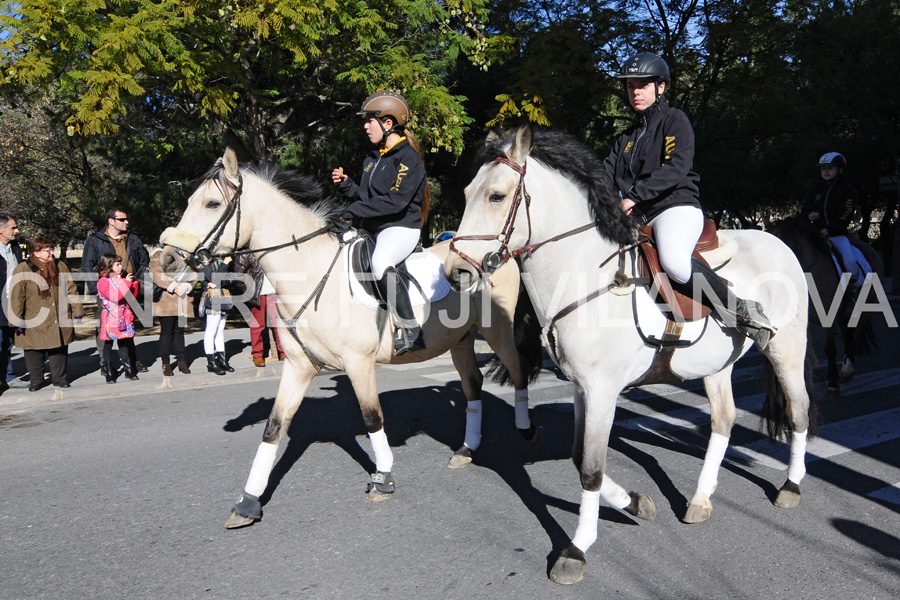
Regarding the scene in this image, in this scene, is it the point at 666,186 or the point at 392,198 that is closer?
the point at 666,186

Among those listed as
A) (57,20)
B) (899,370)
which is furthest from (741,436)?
(57,20)

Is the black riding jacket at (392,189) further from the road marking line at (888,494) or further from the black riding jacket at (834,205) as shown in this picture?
the black riding jacket at (834,205)

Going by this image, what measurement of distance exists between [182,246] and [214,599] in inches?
85.7

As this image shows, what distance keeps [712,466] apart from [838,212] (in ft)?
16.2

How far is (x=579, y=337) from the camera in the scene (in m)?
3.92

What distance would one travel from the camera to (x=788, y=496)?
471 centimetres

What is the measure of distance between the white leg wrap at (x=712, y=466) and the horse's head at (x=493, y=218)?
2.19m

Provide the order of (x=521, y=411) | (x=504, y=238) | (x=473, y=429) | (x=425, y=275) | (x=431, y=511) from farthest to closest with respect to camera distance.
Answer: (x=521, y=411)
(x=473, y=429)
(x=425, y=275)
(x=431, y=511)
(x=504, y=238)

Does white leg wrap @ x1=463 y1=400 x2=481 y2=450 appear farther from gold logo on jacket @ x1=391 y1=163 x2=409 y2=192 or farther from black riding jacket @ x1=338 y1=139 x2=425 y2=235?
gold logo on jacket @ x1=391 y1=163 x2=409 y2=192

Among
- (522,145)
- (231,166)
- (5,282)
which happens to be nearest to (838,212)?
(522,145)

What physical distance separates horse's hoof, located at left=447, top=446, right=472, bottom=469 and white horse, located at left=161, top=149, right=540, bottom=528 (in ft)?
2.61

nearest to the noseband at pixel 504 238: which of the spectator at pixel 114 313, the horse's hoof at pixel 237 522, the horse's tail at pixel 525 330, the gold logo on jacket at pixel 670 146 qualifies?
the gold logo on jacket at pixel 670 146

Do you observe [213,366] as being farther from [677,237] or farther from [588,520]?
[677,237]

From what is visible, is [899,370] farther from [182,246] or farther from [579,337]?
[182,246]
